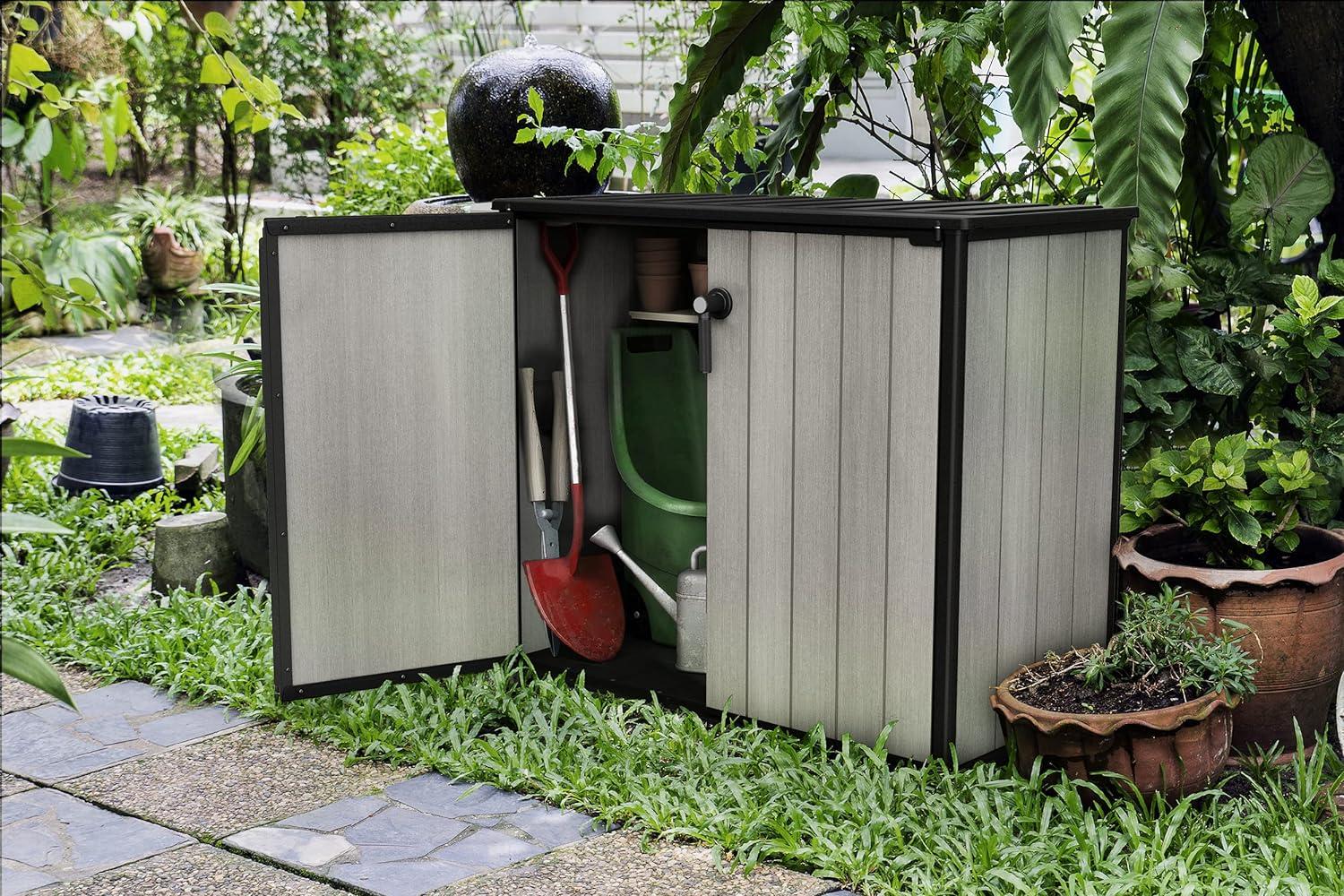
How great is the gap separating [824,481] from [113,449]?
10.8ft

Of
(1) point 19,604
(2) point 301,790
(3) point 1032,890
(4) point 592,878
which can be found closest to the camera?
(3) point 1032,890

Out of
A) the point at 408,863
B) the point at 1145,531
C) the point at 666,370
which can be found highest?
the point at 666,370

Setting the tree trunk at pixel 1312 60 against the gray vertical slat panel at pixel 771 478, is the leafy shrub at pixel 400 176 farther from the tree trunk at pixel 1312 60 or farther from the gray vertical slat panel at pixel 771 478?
the tree trunk at pixel 1312 60

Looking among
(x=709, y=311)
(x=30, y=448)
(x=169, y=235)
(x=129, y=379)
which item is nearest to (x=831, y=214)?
(x=709, y=311)

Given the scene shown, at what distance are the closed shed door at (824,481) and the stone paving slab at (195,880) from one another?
3.54ft

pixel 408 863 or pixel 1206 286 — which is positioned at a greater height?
pixel 1206 286

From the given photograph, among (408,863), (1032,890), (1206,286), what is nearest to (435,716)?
(408,863)

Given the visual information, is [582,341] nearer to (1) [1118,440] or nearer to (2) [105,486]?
(1) [1118,440]

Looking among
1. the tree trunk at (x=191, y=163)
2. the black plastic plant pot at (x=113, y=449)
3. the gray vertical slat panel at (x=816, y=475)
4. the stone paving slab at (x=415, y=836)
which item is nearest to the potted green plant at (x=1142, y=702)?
the gray vertical slat panel at (x=816, y=475)

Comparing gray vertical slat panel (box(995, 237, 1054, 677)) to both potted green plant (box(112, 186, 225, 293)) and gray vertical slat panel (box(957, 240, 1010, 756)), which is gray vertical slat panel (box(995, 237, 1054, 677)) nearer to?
gray vertical slat panel (box(957, 240, 1010, 756))

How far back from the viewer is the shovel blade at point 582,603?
368cm

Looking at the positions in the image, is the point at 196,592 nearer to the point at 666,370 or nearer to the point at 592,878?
the point at 666,370

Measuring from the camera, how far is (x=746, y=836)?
287 cm

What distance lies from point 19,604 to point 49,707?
2.25 ft
